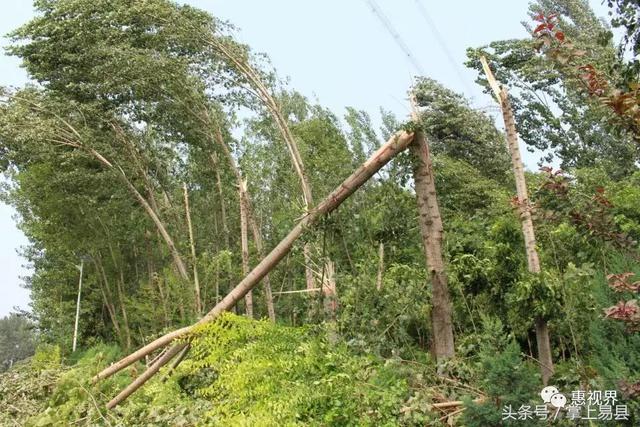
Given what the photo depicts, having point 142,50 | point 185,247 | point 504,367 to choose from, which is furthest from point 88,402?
point 185,247

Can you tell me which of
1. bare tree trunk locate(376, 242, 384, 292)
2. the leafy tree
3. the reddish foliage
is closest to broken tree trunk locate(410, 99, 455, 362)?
bare tree trunk locate(376, 242, 384, 292)

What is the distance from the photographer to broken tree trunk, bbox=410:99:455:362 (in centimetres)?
422

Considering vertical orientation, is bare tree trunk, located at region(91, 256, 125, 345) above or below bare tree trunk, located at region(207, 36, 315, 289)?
below

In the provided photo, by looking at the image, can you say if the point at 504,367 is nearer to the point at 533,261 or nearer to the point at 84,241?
the point at 533,261

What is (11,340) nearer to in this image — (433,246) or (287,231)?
(287,231)

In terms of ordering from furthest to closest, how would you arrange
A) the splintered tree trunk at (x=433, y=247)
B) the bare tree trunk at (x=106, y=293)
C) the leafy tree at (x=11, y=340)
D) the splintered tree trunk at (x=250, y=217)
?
the leafy tree at (x=11, y=340) < the bare tree trunk at (x=106, y=293) < the splintered tree trunk at (x=250, y=217) < the splintered tree trunk at (x=433, y=247)

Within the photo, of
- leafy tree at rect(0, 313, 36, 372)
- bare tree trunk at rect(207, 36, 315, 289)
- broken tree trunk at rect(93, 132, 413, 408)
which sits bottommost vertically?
leafy tree at rect(0, 313, 36, 372)

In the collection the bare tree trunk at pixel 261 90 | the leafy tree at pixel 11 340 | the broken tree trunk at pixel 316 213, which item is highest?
the bare tree trunk at pixel 261 90

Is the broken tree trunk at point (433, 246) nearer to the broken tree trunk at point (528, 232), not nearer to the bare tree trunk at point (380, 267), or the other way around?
the bare tree trunk at point (380, 267)

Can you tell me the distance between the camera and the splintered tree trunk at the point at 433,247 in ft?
13.8

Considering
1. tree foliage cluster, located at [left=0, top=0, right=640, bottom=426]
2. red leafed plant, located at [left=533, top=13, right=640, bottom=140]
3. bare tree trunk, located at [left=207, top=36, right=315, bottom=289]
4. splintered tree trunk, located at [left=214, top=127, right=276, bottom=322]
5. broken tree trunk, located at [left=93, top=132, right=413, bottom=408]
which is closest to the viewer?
red leafed plant, located at [left=533, top=13, right=640, bottom=140]

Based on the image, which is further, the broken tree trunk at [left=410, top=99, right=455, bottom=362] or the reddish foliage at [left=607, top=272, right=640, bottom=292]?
the broken tree trunk at [left=410, top=99, right=455, bottom=362]

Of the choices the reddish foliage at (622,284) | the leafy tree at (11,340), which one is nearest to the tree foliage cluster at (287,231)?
the reddish foliage at (622,284)

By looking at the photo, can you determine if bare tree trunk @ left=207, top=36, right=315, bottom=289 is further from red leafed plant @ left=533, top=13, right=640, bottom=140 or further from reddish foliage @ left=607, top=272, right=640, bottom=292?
reddish foliage @ left=607, top=272, right=640, bottom=292
